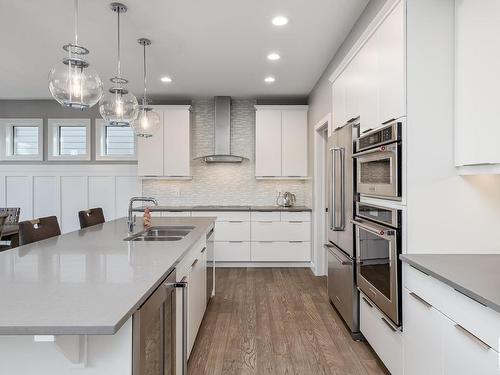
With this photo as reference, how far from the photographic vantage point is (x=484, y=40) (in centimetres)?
173

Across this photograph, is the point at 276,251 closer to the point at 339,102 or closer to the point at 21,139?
the point at 339,102

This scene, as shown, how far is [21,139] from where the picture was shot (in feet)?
19.7

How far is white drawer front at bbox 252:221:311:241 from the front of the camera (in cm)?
534

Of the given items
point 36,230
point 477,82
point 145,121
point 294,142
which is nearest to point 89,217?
point 36,230

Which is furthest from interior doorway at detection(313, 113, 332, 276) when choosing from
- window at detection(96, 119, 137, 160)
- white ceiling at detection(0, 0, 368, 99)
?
window at detection(96, 119, 137, 160)

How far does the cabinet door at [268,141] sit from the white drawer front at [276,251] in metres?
1.13

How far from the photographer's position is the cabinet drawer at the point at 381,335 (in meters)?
2.14

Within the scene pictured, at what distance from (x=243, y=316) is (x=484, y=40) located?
9.41 ft

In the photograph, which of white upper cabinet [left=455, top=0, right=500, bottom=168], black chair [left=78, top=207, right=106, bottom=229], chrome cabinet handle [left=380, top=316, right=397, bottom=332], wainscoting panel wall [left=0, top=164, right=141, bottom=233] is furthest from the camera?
wainscoting panel wall [left=0, top=164, right=141, bottom=233]

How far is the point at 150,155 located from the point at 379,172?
4115 mm

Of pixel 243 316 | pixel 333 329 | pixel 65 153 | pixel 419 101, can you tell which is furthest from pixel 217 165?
pixel 419 101

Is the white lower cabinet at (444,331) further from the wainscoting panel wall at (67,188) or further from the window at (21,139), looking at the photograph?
the window at (21,139)

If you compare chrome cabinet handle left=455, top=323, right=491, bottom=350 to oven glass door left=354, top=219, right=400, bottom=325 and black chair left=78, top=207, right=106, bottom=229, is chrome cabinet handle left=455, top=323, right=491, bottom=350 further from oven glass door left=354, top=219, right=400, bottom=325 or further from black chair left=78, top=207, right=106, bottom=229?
black chair left=78, top=207, right=106, bottom=229

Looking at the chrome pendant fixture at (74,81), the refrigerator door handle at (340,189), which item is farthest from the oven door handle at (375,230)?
the chrome pendant fixture at (74,81)
